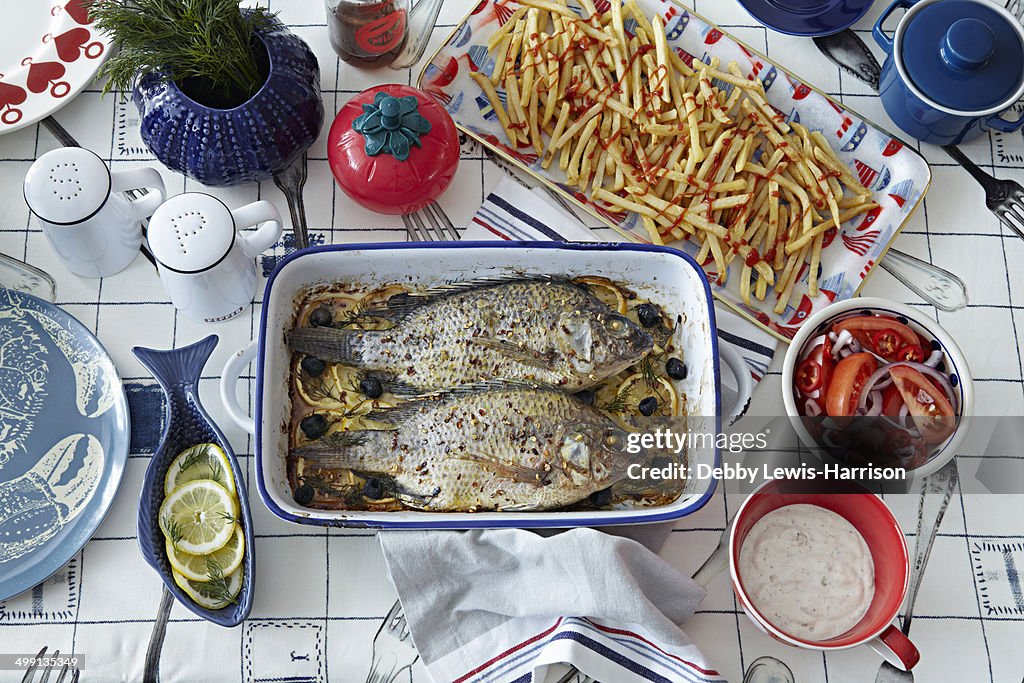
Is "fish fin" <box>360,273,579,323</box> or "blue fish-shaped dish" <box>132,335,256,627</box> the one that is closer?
"blue fish-shaped dish" <box>132,335,256,627</box>

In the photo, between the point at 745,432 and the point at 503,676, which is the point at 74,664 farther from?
the point at 745,432

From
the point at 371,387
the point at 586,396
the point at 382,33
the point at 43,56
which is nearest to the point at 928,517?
the point at 586,396

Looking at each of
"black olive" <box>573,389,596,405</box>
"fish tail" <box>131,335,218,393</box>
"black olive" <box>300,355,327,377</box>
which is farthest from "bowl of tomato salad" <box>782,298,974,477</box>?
"fish tail" <box>131,335,218,393</box>

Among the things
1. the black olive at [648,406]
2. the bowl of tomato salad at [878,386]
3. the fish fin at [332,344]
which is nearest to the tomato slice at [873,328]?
the bowl of tomato salad at [878,386]

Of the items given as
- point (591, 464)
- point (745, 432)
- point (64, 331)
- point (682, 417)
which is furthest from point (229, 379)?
point (745, 432)

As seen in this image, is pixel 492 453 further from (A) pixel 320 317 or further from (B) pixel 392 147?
(B) pixel 392 147

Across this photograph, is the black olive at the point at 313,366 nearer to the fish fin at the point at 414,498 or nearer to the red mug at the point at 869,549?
the fish fin at the point at 414,498

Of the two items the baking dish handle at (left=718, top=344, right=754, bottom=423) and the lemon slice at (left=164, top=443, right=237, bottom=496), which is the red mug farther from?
the lemon slice at (left=164, top=443, right=237, bottom=496)

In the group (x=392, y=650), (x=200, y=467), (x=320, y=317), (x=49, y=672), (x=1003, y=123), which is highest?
(x=1003, y=123)
